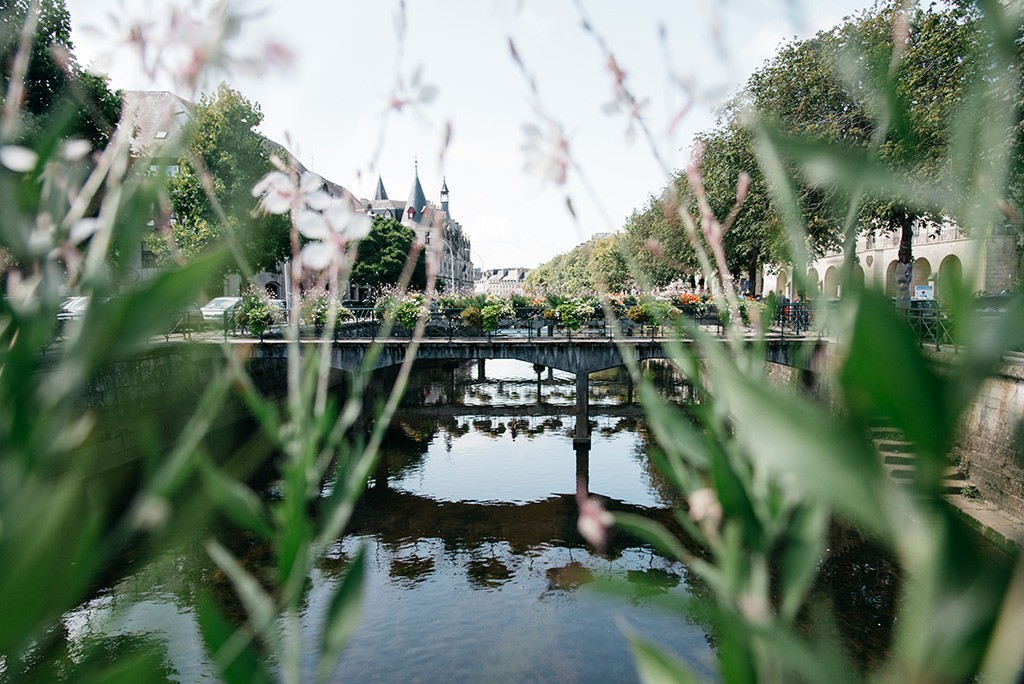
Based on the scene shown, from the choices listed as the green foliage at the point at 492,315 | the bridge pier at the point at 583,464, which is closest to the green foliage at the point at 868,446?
the bridge pier at the point at 583,464

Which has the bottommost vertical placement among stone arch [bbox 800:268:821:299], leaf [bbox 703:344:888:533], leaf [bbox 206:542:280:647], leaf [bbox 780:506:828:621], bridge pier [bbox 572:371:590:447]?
bridge pier [bbox 572:371:590:447]

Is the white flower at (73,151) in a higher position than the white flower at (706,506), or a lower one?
higher

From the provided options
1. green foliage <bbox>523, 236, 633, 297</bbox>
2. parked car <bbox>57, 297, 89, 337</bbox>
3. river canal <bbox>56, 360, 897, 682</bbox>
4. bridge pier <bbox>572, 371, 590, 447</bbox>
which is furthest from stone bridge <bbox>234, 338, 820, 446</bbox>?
green foliage <bbox>523, 236, 633, 297</bbox>

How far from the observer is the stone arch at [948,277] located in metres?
0.58

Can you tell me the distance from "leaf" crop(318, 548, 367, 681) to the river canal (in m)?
0.13

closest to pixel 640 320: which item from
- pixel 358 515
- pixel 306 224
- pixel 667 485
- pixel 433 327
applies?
pixel 667 485

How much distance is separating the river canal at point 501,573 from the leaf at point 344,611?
133 mm

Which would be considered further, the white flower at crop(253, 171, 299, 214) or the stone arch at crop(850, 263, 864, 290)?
the white flower at crop(253, 171, 299, 214)

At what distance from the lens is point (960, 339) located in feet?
1.70

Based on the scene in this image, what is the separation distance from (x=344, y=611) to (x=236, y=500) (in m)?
0.17

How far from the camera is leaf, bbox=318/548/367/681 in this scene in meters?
0.77

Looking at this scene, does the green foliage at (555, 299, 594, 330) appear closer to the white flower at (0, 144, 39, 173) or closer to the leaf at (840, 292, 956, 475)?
the white flower at (0, 144, 39, 173)

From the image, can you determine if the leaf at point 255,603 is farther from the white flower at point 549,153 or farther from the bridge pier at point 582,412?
the bridge pier at point 582,412

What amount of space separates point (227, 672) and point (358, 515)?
18676 mm
